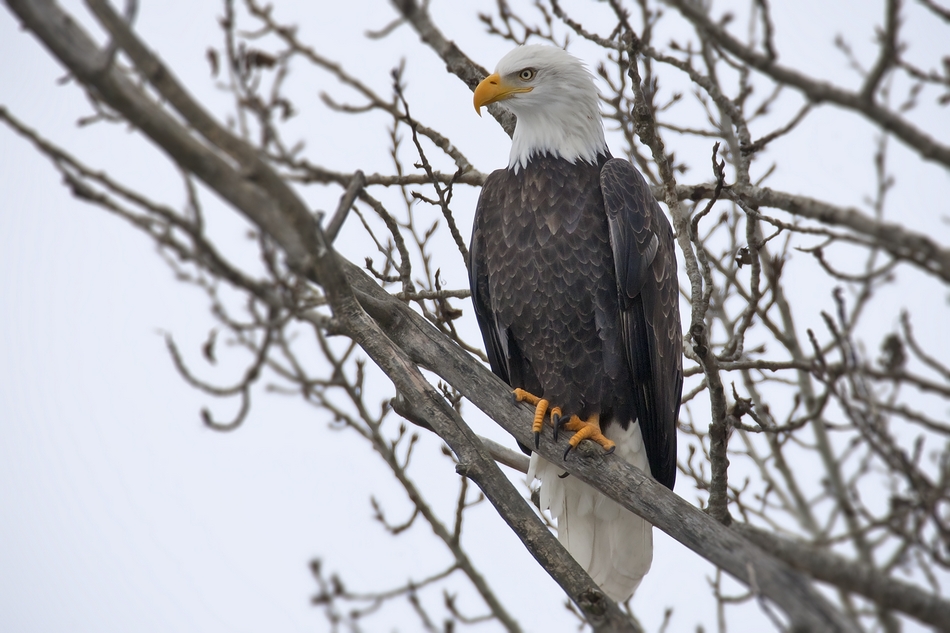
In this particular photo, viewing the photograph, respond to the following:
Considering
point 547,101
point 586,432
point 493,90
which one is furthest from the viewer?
point 547,101

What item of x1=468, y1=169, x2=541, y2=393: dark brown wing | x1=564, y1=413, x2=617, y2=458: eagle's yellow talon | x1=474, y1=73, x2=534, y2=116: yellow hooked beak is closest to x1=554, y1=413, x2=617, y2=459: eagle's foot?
x1=564, y1=413, x2=617, y2=458: eagle's yellow talon

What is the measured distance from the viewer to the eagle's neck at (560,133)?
4406 mm

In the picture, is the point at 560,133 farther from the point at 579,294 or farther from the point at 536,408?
the point at 536,408

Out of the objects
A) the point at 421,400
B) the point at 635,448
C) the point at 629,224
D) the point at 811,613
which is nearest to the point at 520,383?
the point at 635,448

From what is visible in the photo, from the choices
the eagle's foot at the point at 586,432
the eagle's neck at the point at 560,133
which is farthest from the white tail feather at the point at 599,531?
the eagle's neck at the point at 560,133

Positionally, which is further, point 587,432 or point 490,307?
point 490,307

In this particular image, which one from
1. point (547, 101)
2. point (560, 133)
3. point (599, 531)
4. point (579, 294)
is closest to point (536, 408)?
point (579, 294)

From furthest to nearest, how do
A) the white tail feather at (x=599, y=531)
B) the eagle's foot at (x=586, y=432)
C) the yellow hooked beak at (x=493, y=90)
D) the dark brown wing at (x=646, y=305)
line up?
the white tail feather at (x=599, y=531)
the yellow hooked beak at (x=493, y=90)
the dark brown wing at (x=646, y=305)
the eagle's foot at (x=586, y=432)

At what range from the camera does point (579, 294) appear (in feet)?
13.4

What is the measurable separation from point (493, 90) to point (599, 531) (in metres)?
2.43

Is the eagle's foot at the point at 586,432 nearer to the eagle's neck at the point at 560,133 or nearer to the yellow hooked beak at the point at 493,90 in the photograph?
the eagle's neck at the point at 560,133

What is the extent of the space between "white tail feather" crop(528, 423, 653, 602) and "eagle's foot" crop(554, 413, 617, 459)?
→ 404 millimetres

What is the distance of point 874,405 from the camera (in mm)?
2023

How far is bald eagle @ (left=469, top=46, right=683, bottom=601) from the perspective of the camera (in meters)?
4.03
